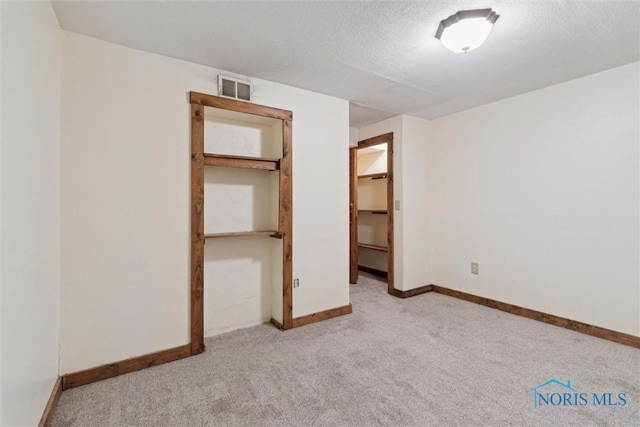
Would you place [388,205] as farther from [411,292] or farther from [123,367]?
[123,367]

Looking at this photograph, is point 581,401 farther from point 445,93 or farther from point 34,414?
point 34,414

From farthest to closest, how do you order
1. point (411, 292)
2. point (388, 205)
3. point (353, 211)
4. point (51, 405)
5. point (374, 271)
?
point (374, 271)
point (353, 211)
point (388, 205)
point (411, 292)
point (51, 405)

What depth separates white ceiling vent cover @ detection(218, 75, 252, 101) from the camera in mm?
2432

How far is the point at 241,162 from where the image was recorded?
254 centimetres

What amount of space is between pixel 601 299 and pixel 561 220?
29.2 inches

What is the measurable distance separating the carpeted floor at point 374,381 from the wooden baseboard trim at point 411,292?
89 cm

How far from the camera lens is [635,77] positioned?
2.42m

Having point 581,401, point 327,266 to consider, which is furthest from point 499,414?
point 327,266

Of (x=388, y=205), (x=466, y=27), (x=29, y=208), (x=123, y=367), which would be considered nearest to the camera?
(x=29, y=208)

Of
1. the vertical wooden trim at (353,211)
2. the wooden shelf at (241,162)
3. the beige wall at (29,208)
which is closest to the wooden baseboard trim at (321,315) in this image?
the vertical wooden trim at (353,211)

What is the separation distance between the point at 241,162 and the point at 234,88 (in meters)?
0.61

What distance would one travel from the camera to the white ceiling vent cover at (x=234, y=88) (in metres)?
2.43

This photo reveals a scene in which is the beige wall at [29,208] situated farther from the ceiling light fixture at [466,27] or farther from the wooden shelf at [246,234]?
the ceiling light fixture at [466,27]

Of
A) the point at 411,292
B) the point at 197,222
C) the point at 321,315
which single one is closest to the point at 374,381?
the point at 321,315
